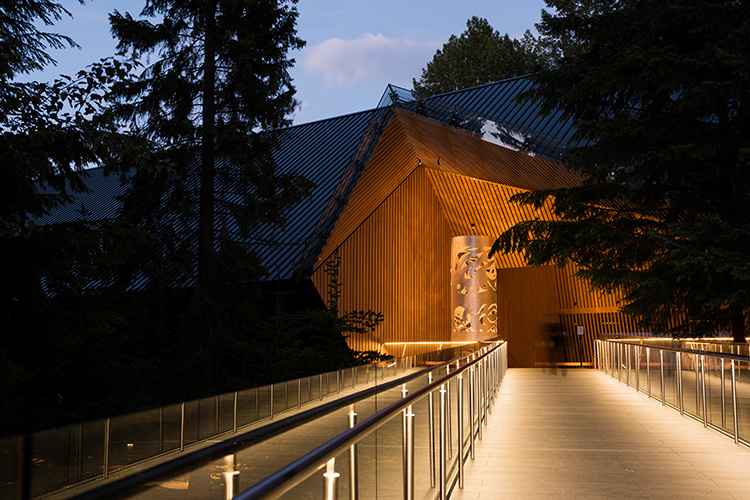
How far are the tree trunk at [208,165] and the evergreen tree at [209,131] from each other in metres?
0.02

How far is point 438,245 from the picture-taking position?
3169cm

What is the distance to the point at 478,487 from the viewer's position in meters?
5.90

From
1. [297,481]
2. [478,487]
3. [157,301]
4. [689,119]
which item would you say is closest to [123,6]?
[157,301]

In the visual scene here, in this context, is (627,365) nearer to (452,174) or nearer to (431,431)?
(431,431)

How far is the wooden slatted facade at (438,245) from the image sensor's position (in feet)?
85.9

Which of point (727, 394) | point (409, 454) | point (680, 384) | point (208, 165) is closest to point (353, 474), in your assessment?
point (409, 454)

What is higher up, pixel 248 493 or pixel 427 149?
pixel 427 149

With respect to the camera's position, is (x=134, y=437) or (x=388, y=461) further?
(x=134, y=437)

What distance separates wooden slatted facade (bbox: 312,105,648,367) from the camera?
2619 centimetres

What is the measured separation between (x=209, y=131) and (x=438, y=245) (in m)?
16.3

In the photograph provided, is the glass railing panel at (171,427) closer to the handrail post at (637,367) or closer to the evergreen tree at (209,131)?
the evergreen tree at (209,131)

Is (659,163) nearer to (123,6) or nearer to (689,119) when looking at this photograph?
(689,119)

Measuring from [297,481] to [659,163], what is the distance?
1425 cm

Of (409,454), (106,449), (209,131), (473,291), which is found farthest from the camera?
(473,291)
